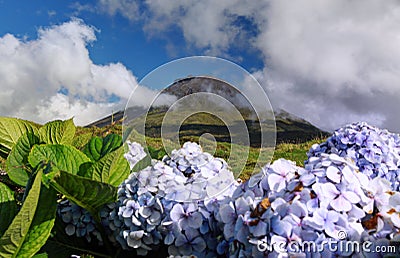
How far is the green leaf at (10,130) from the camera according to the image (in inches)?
98.7

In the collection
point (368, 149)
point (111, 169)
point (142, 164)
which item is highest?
point (368, 149)

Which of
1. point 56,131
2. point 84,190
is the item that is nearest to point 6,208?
point 84,190

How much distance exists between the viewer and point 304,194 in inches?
53.3

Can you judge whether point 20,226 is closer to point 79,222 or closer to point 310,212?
point 79,222

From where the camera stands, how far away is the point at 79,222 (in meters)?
1.98

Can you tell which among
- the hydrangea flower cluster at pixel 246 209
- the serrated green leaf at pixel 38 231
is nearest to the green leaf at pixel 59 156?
the hydrangea flower cluster at pixel 246 209

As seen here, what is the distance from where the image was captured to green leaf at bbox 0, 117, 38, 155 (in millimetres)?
2506

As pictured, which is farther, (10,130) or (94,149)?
(10,130)

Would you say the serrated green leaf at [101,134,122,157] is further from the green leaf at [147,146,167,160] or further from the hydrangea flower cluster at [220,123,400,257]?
the hydrangea flower cluster at [220,123,400,257]

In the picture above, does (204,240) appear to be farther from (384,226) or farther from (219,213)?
(384,226)

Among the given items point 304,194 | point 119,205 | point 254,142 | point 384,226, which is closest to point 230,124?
point 254,142

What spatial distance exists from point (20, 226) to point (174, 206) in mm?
556

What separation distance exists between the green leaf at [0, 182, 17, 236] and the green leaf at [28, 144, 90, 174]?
0.20m

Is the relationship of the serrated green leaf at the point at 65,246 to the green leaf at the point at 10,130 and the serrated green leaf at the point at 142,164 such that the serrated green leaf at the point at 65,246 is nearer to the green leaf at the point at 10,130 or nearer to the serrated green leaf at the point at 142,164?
the serrated green leaf at the point at 142,164
